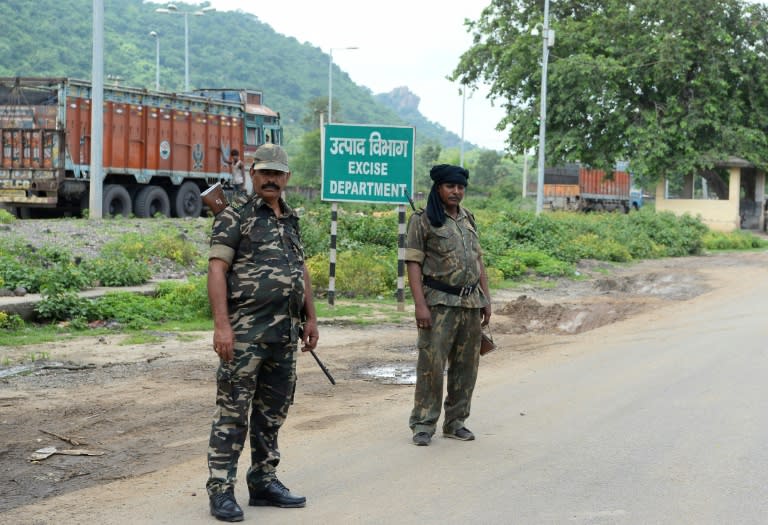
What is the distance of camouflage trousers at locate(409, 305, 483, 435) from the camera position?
7.02 m

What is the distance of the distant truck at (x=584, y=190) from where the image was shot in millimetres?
59062

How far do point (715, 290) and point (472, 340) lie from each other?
13085 mm

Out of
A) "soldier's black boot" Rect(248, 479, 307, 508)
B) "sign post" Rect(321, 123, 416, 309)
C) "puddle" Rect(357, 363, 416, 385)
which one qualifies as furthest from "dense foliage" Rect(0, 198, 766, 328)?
"soldier's black boot" Rect(248, 479, 307, 508)

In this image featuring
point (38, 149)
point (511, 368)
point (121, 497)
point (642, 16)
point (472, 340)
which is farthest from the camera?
point (642, 16)

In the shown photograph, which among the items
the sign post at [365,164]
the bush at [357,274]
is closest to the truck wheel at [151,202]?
the bush at [357,274]

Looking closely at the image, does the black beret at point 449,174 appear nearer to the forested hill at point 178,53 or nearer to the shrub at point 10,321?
the shrub at point 10,321

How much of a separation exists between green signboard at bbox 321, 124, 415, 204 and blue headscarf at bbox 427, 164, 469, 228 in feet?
24.8

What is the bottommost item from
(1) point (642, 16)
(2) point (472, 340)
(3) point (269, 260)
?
(2) point (472, 340)

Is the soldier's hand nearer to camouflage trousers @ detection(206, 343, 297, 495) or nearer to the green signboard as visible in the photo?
camouflage trousers @ detection(206, 343, 297, 495)

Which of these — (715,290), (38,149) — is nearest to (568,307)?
(715,290)

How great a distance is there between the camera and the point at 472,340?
713 cm

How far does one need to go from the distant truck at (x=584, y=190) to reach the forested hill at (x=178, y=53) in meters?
24.5

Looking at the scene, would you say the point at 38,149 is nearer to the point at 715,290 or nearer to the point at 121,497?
the point at 715,290

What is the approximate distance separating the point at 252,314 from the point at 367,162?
951cm
